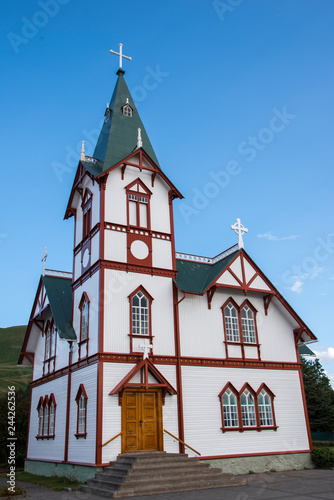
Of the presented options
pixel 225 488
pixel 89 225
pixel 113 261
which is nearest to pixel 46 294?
pixel 89 225

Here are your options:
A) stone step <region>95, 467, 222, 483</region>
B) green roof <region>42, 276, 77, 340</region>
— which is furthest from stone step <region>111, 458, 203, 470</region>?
green roof <region>42, 276, 77, 340</region>

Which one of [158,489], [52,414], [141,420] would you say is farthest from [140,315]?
[52,414]

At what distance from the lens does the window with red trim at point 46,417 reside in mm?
22016

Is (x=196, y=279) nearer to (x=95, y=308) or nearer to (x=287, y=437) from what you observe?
(x=95, y=308)

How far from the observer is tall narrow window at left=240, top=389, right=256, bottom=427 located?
1981 cm

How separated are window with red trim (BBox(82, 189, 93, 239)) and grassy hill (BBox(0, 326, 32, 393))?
72497 millimetres

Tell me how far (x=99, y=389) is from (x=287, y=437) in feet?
31.4

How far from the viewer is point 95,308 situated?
18484 mm

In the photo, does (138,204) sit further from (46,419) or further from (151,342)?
(46,419)

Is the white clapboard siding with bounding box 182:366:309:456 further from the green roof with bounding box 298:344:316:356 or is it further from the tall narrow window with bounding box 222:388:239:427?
the green roof with bounding box 298:344:316:356

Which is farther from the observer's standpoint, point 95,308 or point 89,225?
point 89,225

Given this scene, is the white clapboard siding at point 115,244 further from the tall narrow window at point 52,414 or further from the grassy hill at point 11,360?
the grassy hill at point 11,360

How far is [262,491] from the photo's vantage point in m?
14.1

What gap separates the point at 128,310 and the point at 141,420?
434cm
